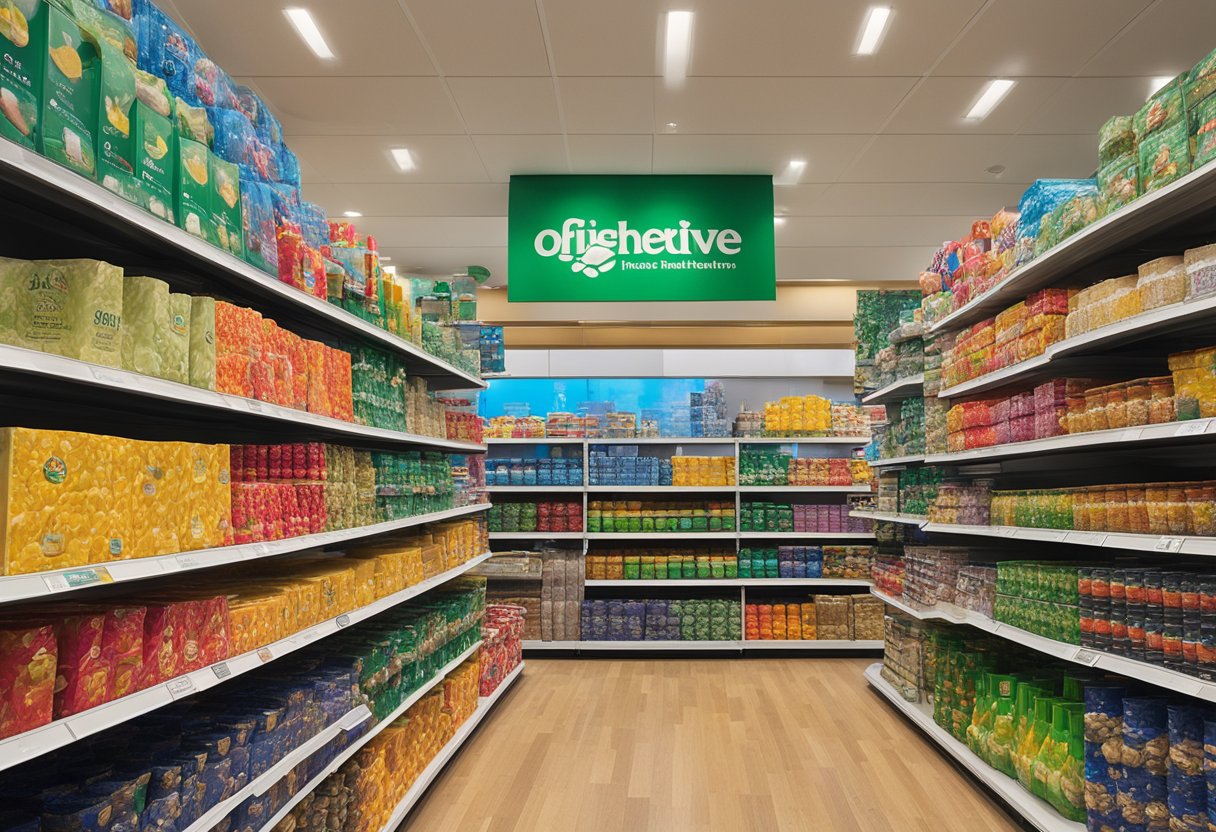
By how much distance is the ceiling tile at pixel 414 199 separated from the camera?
18.6 feet

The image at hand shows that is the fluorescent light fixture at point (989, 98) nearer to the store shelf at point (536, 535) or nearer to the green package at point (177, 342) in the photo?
the green package at point (177, 342)

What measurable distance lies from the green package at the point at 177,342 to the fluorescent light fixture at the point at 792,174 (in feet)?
13.9

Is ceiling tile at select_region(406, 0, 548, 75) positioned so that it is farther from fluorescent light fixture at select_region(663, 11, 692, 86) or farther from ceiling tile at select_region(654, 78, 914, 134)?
ceiling tile at select_region(654, 78, 914, 134)

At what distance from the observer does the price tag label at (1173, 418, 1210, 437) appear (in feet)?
7.57

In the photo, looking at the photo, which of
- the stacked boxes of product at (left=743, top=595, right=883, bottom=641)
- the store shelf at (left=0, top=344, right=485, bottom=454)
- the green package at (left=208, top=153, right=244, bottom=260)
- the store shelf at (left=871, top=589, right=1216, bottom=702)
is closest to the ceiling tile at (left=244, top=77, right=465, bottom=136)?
the store shelf at (left=0, top=344, right=485, bottom=454)

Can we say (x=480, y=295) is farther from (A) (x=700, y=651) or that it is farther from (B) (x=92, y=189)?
(B) (x=92, y=189)

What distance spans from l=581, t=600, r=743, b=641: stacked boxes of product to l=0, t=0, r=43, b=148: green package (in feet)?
20.5

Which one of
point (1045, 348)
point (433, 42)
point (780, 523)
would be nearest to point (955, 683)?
point (1045, 348)

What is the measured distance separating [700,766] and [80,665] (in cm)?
341

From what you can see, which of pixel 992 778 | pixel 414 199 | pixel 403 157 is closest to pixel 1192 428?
pixel 992 778

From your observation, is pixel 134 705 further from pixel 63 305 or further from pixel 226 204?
pixel 226 204

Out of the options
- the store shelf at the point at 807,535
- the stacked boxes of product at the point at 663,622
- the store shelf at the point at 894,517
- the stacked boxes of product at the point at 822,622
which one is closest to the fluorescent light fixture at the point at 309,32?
the store shelf at the point at 894,517

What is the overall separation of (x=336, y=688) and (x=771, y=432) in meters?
5.47

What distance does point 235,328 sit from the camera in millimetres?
2141
